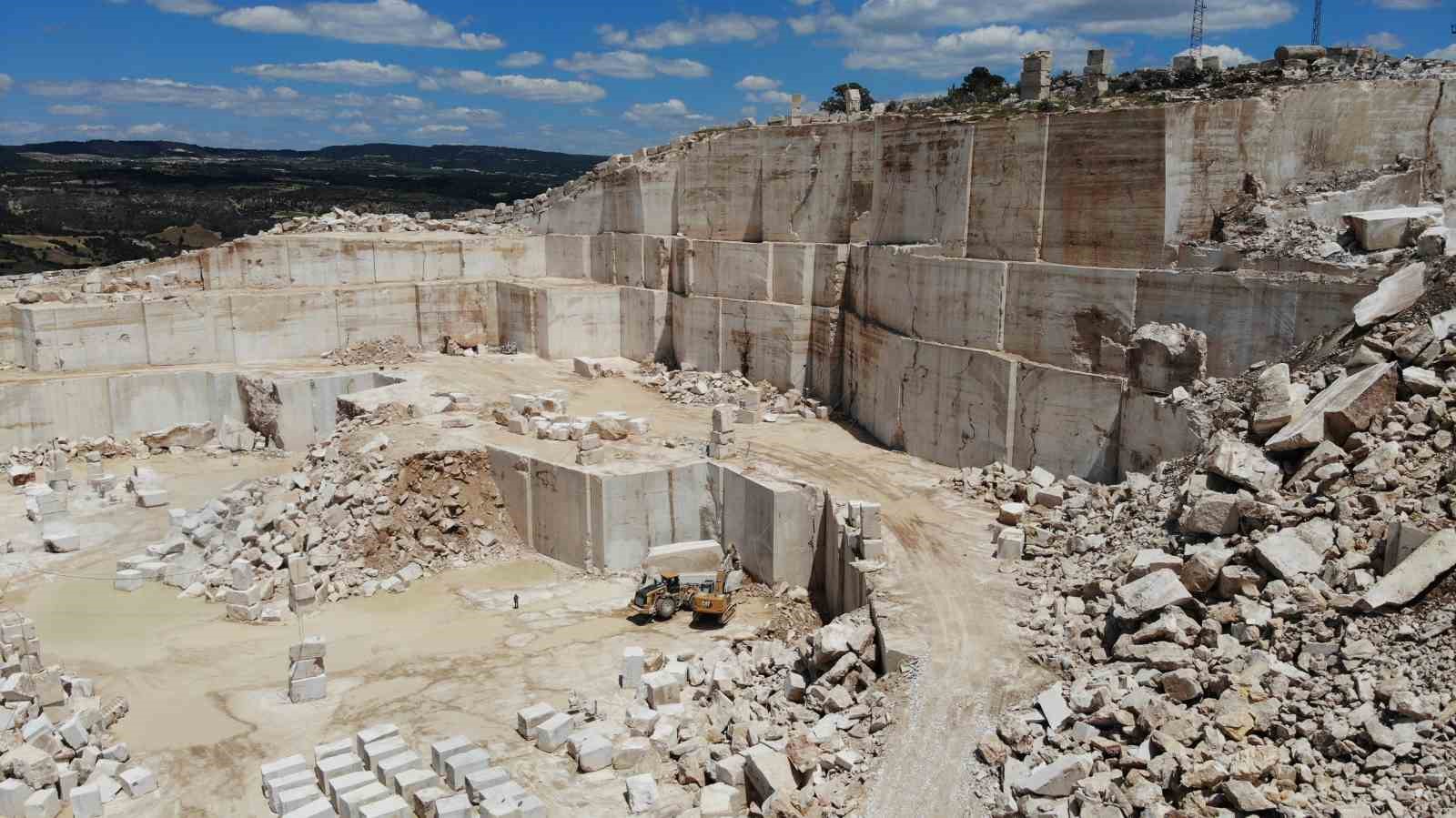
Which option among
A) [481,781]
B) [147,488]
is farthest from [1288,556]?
[147,488]

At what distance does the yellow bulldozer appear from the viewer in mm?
15609

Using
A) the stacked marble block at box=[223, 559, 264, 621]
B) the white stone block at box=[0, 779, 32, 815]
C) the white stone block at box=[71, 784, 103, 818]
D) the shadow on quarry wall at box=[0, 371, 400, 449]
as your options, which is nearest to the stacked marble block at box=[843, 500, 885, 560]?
the stacked marble block at box=[223, 559, 264, 621]

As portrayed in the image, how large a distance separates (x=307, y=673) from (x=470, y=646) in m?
2.34

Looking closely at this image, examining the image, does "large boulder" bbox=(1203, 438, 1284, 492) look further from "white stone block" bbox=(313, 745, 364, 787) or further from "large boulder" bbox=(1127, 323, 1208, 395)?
"white stone block" bbox=(313, 745, 364, 787)

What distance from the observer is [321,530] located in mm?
17703

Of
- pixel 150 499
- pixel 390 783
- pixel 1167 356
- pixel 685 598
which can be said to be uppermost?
pixel 1167 356

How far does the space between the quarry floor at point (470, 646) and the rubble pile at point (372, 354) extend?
22.0 ft

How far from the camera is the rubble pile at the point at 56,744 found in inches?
438

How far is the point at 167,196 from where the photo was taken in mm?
76562

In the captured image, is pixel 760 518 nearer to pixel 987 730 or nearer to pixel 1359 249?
pixel 987 730

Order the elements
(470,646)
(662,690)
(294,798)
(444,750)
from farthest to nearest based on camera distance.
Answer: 1. (470,646)
2. (662,690)
3. (444,750)
4. (294,798)

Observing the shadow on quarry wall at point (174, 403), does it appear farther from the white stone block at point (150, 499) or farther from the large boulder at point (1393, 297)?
the large boulder at point (1393, 297)

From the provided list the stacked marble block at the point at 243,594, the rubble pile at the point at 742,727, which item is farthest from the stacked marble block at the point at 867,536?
the stacked marble block at the point at 243,594

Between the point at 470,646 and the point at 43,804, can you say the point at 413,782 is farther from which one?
the point at 470,646
